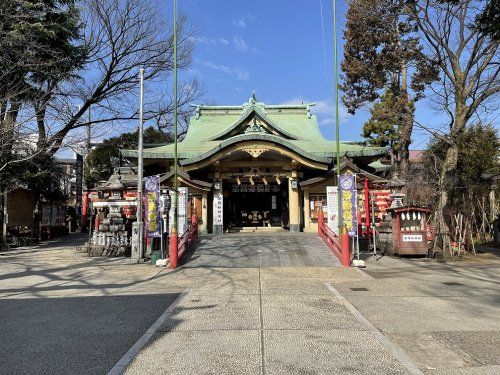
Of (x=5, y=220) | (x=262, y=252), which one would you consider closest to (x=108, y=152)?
(x=5, y=220)

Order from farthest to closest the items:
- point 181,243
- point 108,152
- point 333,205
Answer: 1. point 108,152
2. point 333,205
3. point 181,243

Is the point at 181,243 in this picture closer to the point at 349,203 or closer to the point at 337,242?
the point at 337,242

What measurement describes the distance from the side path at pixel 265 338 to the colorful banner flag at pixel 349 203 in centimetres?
508

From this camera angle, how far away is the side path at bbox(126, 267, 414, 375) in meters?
4.82

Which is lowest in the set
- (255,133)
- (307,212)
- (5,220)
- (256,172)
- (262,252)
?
(262,252)

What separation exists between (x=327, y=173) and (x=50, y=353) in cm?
1775

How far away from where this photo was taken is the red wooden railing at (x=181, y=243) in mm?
13289

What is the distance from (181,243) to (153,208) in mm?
1633

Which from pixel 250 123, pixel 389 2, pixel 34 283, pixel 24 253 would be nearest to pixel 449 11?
pixel 389 2

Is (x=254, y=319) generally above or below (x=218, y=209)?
below

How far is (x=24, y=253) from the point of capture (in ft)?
59.3

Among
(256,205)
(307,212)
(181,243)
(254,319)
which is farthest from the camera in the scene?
(256,205)

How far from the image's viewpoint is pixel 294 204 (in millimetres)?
21812

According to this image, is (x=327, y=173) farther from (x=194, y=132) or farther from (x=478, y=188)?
(x=194, y=132)
